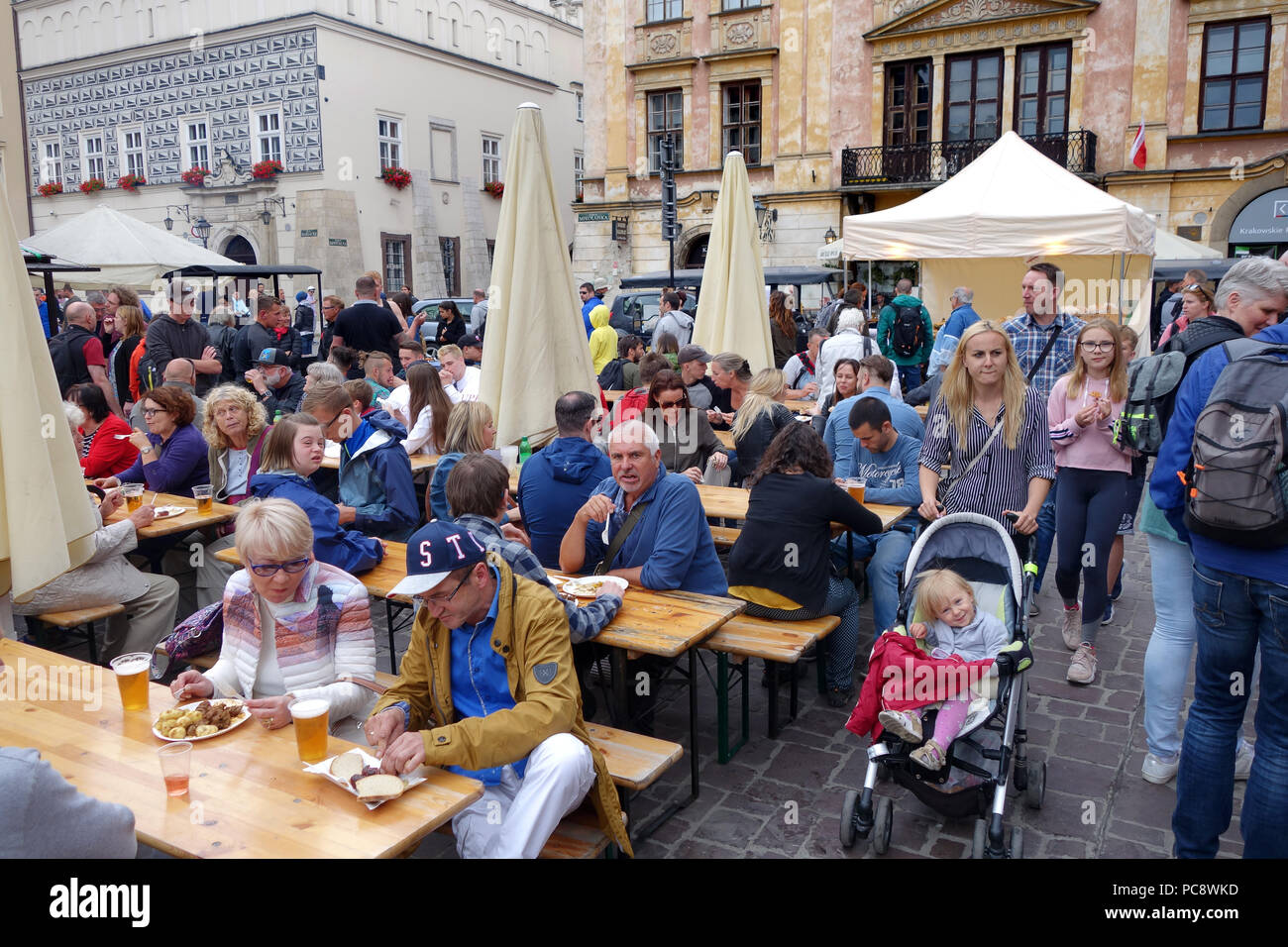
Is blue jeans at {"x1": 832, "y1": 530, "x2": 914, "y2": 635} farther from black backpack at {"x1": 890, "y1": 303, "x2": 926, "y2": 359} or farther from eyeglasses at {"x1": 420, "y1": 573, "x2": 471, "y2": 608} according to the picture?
black backpack at {"x1": 890, "y1": 303, "x2": 926, "y2": 359}

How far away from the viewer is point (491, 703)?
117 inches

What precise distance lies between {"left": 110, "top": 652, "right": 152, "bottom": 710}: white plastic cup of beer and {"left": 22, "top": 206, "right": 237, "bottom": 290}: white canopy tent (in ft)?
36.3

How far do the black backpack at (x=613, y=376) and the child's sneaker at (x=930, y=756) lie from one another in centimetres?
659

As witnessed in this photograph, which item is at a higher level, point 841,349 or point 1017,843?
point 841,349

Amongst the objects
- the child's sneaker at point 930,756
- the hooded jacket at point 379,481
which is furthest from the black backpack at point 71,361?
the child's sneaker at point 930,756

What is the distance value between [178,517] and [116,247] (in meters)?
9.03

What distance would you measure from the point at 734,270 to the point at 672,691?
488 cm

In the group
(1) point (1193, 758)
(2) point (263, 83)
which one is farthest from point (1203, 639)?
(2) point (263, 83)

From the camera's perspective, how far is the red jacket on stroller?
3.55 meters

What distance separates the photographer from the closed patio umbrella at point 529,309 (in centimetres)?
587

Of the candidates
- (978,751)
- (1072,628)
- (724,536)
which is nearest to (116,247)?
(724,536)

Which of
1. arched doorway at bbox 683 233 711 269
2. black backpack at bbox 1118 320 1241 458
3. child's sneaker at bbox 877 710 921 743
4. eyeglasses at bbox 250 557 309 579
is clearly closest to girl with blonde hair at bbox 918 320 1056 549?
black backpack at bbox 1118 320 1241 458

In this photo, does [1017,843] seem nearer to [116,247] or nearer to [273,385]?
[273,385]

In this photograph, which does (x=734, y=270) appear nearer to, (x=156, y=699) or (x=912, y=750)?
(x=912, y=750)
